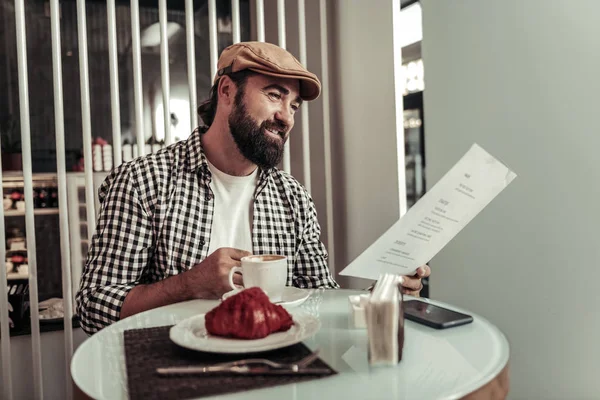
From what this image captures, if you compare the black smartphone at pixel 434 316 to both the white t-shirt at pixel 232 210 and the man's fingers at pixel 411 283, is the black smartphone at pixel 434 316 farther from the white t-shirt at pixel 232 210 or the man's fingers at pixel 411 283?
the white t-shirt at pixel 232 210

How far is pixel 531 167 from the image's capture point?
1.90m

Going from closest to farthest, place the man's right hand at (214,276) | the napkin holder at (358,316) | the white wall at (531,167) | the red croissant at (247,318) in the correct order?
the red croissant at (247,318) → the napkin holder at (358,316) → the man's right hand at (214,276) → the white wall at (531,167)

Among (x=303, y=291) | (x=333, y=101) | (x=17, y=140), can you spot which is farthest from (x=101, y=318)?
(x=17, y=140)

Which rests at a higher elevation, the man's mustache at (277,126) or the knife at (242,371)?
the man's mustache at (277,126)

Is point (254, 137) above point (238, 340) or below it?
above

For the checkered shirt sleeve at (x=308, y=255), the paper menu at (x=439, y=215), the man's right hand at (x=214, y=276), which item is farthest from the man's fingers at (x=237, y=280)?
the checkered shirt sleeve at (x=308, y=255)

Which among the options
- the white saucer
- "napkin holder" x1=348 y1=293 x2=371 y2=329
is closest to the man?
the white saucer

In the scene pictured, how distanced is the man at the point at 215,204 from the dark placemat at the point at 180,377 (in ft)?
1.32

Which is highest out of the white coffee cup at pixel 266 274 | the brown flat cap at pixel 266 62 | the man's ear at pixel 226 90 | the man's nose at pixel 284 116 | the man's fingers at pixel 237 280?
the brown flat cap at pixel 266 62

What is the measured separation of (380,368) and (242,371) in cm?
18

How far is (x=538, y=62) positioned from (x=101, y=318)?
157 cm

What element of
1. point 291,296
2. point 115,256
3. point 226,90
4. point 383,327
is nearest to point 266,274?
point 291,296

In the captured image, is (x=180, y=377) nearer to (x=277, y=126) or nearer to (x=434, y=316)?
(x=434, y=316)

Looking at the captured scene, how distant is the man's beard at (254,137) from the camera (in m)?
1.58
